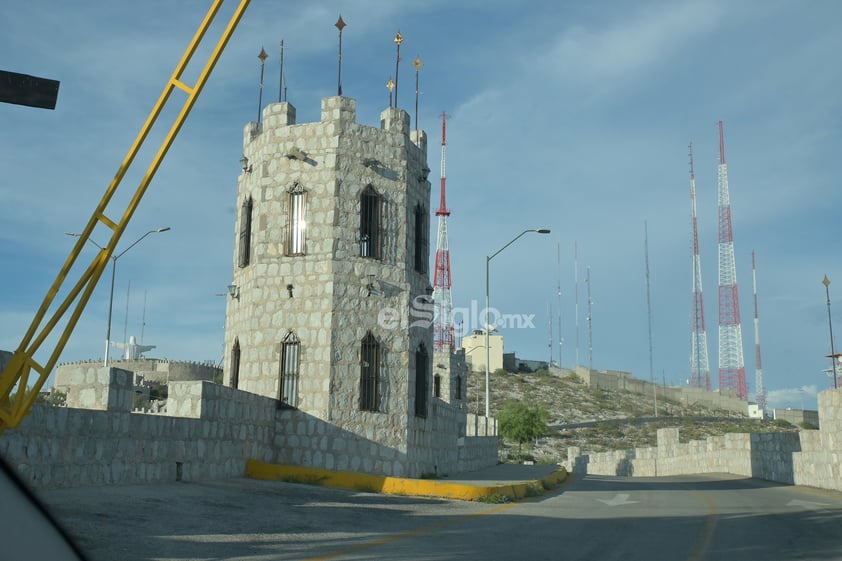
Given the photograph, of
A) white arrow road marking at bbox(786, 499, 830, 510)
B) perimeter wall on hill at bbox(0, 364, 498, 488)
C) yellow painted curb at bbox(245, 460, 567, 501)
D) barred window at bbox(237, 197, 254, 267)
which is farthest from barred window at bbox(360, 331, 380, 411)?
white arrow road marking at bbox(786, 499, 830, 510)

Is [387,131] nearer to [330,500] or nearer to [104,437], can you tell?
[330,500]

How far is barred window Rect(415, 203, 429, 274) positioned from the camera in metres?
22.5

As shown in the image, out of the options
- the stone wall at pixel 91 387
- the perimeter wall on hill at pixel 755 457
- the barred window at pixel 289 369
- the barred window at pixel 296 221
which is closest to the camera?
the stone wall at pixel 91 387

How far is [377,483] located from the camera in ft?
57.0

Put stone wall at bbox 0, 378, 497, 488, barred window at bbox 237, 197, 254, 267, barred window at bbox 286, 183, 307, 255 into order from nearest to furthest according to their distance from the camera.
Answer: stone wall at bbox 0, 378, 497, 488
barred window at bbox 286, 183, 307, 255
barred window at bbox 237, 197, 254, 267

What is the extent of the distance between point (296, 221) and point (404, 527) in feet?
36.0

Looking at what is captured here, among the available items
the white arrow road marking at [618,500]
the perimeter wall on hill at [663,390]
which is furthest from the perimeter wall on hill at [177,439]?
the perimeter wall on hill at [663,390]

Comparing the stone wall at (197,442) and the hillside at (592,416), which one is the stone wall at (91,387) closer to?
the stone wall at (197,442)

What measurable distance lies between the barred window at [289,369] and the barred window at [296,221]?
219 cm

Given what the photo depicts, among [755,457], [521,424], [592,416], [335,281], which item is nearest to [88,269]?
[335,281]

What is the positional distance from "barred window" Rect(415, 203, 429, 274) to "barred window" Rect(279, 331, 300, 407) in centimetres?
438

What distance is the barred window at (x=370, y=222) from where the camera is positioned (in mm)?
20844

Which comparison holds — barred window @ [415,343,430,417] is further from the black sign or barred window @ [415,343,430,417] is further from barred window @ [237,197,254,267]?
the black sign

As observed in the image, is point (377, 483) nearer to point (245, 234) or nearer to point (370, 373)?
point (370, 373)
